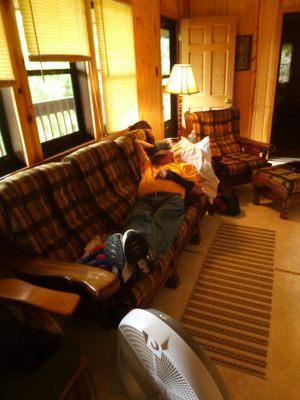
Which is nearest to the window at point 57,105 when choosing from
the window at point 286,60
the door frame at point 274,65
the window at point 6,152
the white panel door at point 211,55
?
the window at point 6,152

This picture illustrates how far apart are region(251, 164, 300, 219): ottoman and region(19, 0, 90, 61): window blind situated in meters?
1.98

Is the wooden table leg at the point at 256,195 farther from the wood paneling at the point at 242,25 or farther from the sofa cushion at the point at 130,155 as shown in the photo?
the wood paneling at the point at 242,25

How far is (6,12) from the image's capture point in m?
1.65

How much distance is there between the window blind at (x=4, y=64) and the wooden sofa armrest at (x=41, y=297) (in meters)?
1.10

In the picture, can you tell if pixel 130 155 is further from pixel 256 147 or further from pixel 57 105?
pixel 256 147

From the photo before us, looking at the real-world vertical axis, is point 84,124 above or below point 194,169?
above

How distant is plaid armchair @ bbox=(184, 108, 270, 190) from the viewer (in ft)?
10.6

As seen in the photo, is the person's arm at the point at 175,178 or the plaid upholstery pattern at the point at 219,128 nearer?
the person's arm at the point at 175,178

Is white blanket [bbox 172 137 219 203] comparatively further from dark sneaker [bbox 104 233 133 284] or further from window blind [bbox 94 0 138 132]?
dark sneaker [bbox 104 233 133 284]

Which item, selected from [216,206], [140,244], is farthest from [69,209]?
[216,206]

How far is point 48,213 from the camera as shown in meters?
1.69

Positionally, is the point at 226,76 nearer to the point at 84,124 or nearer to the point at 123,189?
the point at 84,124

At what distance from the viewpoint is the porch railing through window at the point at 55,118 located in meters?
2.25

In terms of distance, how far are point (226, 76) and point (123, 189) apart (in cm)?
276
